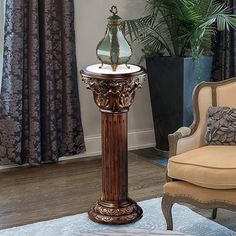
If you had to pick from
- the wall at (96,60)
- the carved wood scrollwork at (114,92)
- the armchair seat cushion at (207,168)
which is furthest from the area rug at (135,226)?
the wall at (96,60)

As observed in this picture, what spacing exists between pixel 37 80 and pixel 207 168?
6.25 feet

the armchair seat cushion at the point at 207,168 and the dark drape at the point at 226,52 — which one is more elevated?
the dark drape at the point at 226,52

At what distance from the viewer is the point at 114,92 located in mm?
2844

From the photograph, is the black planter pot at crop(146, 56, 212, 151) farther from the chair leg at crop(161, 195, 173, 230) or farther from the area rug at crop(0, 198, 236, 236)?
the chair leg at crop(161, 195, 173, 230)

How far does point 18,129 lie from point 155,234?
2.40 meters

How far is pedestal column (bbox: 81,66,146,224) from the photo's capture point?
287 cm

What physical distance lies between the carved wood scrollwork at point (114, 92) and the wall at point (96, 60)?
4.95 ft

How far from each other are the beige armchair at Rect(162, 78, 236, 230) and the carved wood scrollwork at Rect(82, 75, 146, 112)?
36 cm

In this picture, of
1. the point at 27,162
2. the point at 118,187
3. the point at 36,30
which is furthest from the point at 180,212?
the point at 36,30

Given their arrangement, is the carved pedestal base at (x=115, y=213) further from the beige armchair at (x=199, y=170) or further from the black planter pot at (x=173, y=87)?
the black planter pot at (x=173, y=87)

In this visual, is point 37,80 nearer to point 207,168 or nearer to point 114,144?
point 114,144

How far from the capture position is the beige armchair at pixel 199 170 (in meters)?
2.55

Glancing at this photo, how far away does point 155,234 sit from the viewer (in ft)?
6.07

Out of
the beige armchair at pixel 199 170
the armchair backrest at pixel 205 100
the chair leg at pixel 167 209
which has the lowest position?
the chair leg at pixel 167 209
